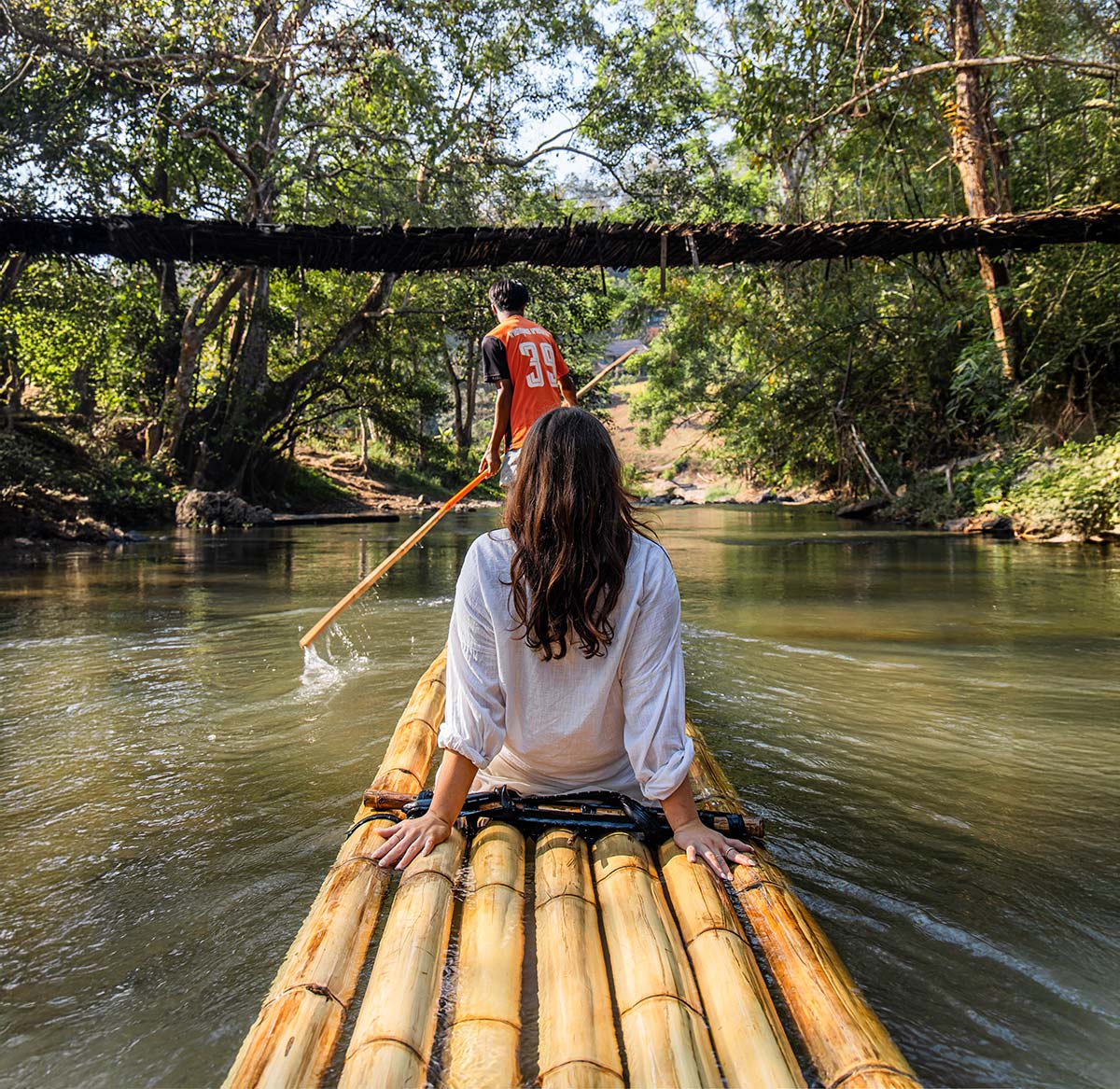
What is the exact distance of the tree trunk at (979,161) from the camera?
10.8m

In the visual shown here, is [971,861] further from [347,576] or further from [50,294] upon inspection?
[50,294]

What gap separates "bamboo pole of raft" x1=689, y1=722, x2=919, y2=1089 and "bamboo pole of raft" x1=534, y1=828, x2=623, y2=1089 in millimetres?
277

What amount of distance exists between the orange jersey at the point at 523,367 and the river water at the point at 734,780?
1.48 m

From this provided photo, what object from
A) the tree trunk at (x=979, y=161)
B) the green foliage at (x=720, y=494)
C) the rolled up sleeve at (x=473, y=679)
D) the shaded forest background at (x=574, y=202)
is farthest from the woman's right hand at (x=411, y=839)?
the green foliage at (x=720, y=494)

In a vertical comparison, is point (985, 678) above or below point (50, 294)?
below

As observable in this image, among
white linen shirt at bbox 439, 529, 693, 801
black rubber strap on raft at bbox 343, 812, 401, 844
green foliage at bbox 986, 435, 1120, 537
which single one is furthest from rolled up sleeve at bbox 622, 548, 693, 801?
green foliage at bbox 986, 435, 1120, 537

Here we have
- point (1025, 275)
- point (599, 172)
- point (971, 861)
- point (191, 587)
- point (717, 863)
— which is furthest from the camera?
point (599, 172)

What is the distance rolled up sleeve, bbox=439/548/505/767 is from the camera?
1853mm

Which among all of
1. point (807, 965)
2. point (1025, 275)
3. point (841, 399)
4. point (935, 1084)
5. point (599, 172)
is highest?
point (599, 172)

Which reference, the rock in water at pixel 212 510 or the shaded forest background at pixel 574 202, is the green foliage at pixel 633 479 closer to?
the shaded forest background at pixel 574 202

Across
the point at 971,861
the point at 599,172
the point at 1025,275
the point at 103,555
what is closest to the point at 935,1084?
the point at 971,861

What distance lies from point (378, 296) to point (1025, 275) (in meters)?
10.2

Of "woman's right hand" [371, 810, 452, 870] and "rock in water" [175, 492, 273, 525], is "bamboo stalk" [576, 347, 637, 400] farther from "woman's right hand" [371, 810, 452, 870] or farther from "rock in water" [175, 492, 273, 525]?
"rock in water" [175, 492, 273, 525]

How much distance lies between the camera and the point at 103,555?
10.1 metres
